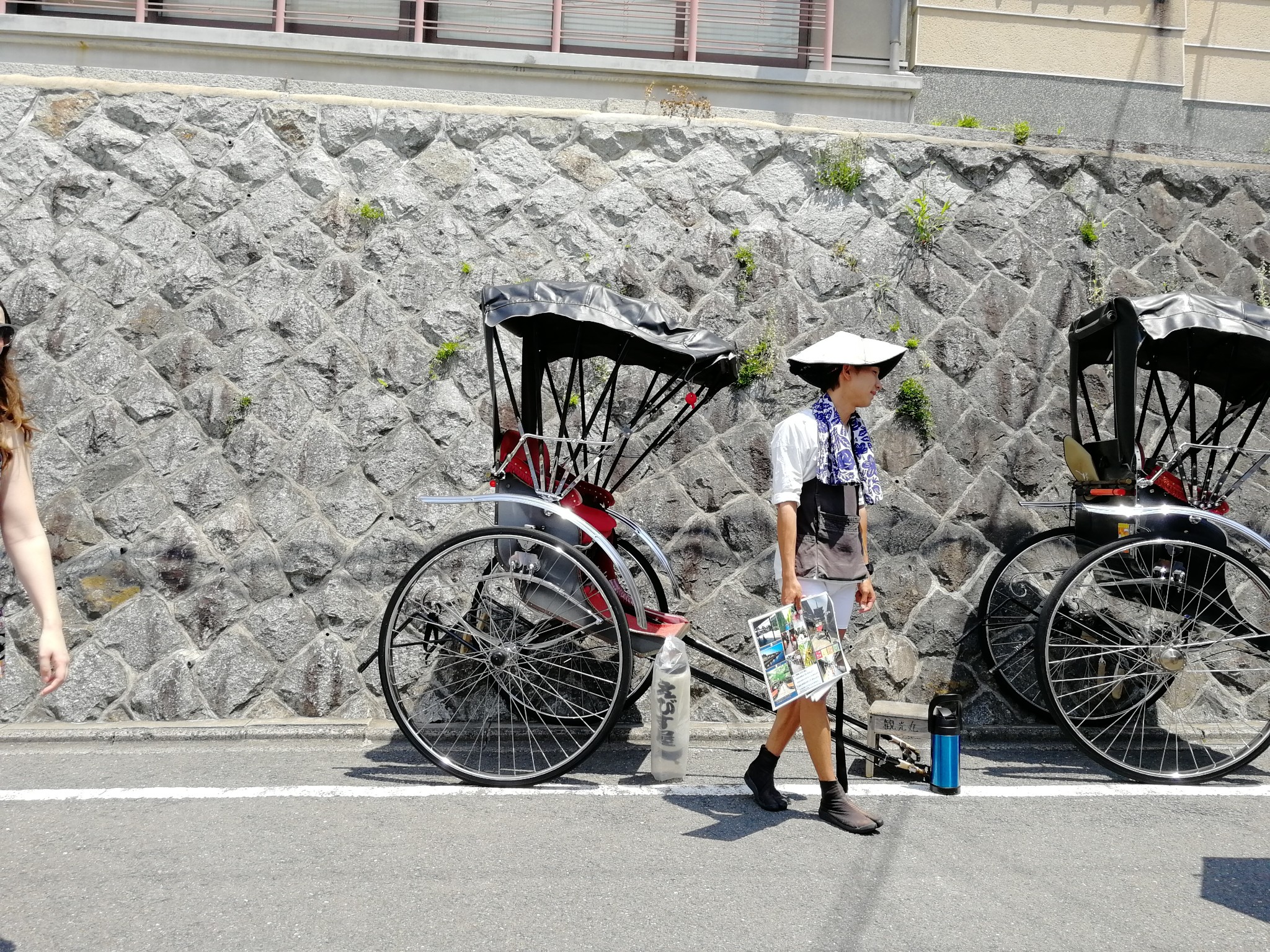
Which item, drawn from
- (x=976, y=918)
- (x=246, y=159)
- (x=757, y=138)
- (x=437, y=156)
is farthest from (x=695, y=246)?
(x=976, y=918)

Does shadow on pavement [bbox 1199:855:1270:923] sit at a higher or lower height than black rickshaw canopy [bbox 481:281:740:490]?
lower

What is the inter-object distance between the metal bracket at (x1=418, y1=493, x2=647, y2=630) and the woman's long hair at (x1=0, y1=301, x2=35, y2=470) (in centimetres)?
216

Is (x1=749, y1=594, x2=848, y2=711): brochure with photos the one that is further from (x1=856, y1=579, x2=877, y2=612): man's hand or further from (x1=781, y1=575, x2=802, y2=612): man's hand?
(x1=856, y1=579, x2=877, y2=612): man's hand

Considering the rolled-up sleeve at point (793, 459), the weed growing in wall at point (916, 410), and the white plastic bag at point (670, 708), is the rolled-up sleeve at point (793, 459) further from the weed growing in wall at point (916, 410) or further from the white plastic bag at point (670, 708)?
the weed growing in wall at point (916, 410)

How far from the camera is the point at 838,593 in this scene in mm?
4355

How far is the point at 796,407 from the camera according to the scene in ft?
20.9

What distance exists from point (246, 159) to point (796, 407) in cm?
389

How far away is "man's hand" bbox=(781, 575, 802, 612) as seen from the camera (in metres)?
4.15

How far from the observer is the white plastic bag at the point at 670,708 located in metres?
4.54

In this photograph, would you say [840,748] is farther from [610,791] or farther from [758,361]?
[758,361]

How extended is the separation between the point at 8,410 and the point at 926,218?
5.69 meters

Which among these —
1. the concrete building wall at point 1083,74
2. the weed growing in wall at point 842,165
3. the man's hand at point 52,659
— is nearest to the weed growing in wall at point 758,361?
the weed growing in wall at point 842,165

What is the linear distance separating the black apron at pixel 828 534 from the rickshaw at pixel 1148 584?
1.23 metres

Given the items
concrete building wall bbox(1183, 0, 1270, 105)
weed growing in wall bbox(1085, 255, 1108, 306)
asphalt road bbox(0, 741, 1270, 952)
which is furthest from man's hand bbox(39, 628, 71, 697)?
concrete building wall bbox(1183, 0, 1270, 105)
